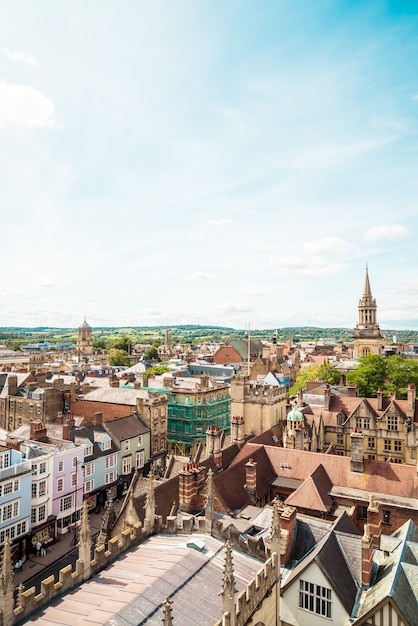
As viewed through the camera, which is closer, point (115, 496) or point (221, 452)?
point (221, 452)

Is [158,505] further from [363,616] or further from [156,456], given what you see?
[156,456]

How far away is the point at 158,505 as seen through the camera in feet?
86.4

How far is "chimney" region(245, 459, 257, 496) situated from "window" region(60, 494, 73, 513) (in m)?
19.3

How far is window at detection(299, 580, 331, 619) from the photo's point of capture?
1883cm

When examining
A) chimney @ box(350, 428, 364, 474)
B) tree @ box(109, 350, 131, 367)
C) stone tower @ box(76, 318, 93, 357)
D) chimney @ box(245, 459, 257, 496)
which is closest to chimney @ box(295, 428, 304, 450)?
chimney @ box(350, 428, 364, 474)

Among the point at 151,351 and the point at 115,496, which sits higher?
the point at 151,351

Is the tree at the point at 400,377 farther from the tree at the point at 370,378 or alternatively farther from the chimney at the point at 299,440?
the chimney at the point at 299,440

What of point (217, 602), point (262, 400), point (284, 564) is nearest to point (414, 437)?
point (262, 400)

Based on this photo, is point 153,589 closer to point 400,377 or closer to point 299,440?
point 299,440

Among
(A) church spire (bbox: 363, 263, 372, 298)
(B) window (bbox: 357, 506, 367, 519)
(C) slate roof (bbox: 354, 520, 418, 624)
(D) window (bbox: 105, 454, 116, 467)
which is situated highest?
(A) church spire (bbox: 363, 263, 372, 298)

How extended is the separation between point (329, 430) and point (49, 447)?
1198 inches

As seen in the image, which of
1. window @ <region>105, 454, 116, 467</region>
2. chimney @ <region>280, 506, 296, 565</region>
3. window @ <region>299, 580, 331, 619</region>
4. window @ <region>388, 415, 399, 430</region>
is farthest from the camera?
window @ <region>388, 415, 399, 430</region>

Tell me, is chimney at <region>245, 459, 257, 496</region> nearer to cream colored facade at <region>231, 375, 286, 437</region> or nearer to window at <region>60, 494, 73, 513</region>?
cream colored facade at <region>231, 375, 286, 437</region>

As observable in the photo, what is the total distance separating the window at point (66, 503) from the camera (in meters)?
39.0
